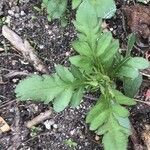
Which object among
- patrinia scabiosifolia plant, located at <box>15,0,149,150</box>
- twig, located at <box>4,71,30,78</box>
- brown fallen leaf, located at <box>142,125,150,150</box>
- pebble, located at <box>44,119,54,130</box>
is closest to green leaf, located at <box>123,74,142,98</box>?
patrinia scabiosifolia plant, located at <box>15,0,149,150</box>

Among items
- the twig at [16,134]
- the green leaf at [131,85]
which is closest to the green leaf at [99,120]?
the green leaf at [131,85]

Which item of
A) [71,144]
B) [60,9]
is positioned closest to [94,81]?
[71,144]

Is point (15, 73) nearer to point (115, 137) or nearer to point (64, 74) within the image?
point (64, 74)

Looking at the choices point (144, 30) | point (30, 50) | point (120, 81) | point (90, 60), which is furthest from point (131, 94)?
point (30, 50)

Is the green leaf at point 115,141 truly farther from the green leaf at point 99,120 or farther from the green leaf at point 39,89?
the green leaf at point 39,89

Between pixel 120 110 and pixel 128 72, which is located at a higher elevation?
pixel 128 72

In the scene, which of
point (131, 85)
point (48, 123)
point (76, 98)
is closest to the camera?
point (76, 98)

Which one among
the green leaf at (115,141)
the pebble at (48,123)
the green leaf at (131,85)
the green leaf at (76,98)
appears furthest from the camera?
the pebble at (48,123)
